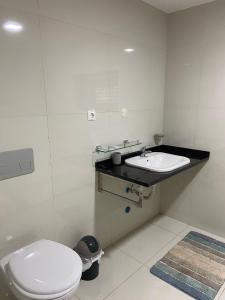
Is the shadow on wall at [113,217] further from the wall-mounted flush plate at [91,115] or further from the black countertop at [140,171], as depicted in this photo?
the wall-mounted flush plate at [91,115]

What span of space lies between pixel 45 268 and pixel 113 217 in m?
1.02

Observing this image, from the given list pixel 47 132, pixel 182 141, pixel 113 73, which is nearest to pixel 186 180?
pixel 182 141

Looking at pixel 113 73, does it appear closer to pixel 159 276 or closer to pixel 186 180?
pixel 186 180

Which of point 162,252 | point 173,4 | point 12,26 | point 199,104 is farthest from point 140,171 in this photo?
point 173,4

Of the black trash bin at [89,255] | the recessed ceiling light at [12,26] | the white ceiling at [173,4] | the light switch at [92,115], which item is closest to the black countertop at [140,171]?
the light switch at [92,115]

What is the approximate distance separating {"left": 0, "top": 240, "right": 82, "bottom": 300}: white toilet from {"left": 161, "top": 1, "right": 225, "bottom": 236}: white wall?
164 cm

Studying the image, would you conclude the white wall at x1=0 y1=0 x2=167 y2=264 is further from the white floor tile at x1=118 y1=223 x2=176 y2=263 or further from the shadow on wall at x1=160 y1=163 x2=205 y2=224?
the shadow on wall at x1=160 y1=163 x2=205 y2=224

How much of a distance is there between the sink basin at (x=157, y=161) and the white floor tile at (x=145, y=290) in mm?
914

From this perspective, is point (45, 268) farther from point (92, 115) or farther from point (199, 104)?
point (199, 104)

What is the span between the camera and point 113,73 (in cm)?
189

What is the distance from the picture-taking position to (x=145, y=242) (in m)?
2.25

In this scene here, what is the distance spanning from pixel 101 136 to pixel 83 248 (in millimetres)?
914

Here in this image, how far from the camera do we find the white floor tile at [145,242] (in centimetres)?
208

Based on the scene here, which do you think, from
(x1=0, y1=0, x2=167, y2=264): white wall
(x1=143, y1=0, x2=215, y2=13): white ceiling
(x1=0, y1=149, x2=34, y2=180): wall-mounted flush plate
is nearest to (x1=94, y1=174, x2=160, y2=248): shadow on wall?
(x1=0, y1=0, x2=167, y2=264): white wall
